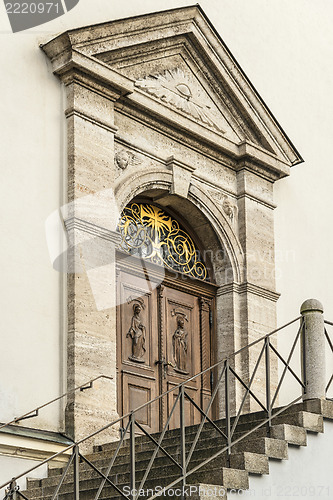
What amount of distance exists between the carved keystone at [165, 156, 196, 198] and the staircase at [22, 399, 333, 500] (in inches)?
140

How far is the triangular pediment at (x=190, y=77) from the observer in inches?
463

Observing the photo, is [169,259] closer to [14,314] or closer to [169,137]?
[169,137]

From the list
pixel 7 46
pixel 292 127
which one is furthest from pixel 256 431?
pixel 292 127

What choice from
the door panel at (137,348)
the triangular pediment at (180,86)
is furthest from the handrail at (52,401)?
the triangular pediment at (180,86)

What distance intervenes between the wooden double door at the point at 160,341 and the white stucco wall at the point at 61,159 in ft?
4.06

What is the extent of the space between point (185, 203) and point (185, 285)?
1020 millimetres

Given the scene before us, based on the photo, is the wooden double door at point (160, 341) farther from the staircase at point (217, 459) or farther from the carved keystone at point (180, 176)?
the staircase at point (217, 459)

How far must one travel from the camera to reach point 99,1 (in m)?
11.9

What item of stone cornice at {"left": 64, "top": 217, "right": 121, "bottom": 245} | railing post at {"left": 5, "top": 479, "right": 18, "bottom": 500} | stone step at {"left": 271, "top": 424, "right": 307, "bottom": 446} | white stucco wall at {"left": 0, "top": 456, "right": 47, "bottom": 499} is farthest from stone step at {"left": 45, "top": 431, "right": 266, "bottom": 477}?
stone cornice at {"left": 64, "top": 217, "right": 121, "bottom": 245}

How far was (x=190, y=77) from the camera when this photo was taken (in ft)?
42.4

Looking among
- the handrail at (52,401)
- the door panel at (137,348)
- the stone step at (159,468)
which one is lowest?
the stone step at (159,468)

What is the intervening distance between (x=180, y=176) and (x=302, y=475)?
4.80m

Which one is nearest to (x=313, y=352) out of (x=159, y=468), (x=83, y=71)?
(x=159, y=468)

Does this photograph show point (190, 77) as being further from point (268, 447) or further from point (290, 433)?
point (268, 447)
